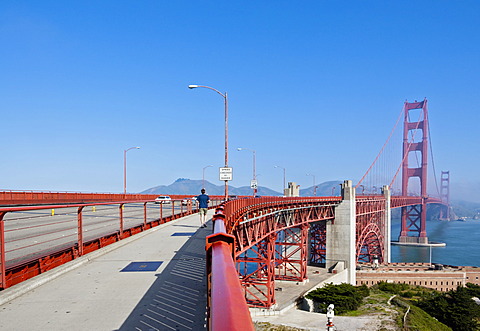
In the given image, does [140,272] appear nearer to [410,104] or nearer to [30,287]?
[30,287]

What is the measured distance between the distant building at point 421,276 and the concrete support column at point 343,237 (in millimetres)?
14218

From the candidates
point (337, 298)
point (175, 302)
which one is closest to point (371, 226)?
point (337, 298)

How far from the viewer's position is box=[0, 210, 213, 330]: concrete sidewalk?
16.3ft

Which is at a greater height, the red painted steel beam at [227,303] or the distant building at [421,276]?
the red painted steel beam at [227,303]

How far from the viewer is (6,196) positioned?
3170 cm

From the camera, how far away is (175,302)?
18.9ft

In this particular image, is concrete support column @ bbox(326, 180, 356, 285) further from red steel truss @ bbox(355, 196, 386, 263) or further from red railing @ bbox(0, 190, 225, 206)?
red railing @ bbox(0, 190, 225, 206)

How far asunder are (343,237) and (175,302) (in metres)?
54.2

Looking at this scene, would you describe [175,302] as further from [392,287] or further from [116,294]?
[392,287]

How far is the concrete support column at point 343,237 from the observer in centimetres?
5681

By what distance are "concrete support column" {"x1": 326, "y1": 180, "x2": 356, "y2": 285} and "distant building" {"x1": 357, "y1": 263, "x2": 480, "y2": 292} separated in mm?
14218

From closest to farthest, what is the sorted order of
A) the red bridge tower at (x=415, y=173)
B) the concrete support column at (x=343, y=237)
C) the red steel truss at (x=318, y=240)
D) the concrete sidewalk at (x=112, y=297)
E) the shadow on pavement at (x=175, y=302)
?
the shadow on pavement at (x=175, y=302) → the concrete sidewalk at (x=112, y=297) → the concrete support column at (x=343, y=237) → the red steel truss at (x=318, y=240) → the red bridge tower at (x=415, y=173)

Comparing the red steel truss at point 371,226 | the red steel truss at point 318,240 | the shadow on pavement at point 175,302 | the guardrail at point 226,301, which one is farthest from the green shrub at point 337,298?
the guardrail at point 226,301

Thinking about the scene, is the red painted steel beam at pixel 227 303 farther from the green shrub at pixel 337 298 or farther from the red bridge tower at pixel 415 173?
the red bridge tower at pixel 415 173
